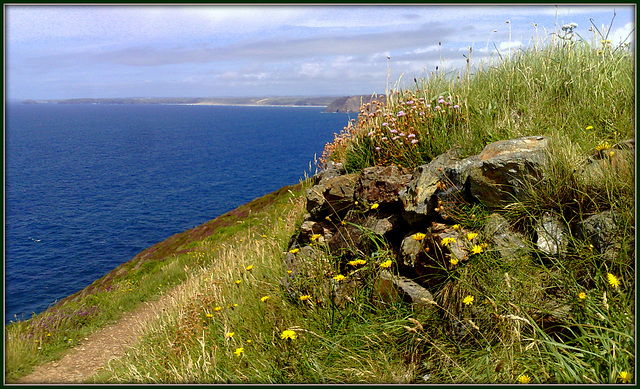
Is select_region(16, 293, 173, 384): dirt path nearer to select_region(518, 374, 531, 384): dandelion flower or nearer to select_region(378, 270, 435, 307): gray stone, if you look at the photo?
select_region(378, 270, 435, 307): gray stone

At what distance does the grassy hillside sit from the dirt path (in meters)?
0.49

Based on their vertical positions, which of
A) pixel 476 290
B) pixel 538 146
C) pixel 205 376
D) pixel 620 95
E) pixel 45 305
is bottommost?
pixel 45 305

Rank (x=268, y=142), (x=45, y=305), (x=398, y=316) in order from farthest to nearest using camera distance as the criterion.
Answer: (x=268, y=142) < (x=45, y=305) < (x=398, y=316)

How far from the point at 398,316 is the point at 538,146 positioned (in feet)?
7.33

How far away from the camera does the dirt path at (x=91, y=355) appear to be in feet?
24.5

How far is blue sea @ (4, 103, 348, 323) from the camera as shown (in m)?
34.3

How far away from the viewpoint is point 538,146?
429 cm

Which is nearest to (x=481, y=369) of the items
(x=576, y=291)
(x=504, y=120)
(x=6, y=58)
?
(x=576, y=291)

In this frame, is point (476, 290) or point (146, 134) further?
point (146, 134)

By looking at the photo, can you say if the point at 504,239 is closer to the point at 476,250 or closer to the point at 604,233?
the point at 476,250

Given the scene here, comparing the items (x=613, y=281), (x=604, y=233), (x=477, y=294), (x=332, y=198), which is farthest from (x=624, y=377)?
(x=332, y=198)

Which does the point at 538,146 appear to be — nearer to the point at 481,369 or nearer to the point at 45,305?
the point at 481,369

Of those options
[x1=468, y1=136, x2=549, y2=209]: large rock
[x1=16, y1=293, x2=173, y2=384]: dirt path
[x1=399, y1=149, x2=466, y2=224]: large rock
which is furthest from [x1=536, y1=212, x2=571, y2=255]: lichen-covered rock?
[x1=16, y1=293, x2=173, y2=384]: dirt path

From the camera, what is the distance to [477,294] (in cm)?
360
